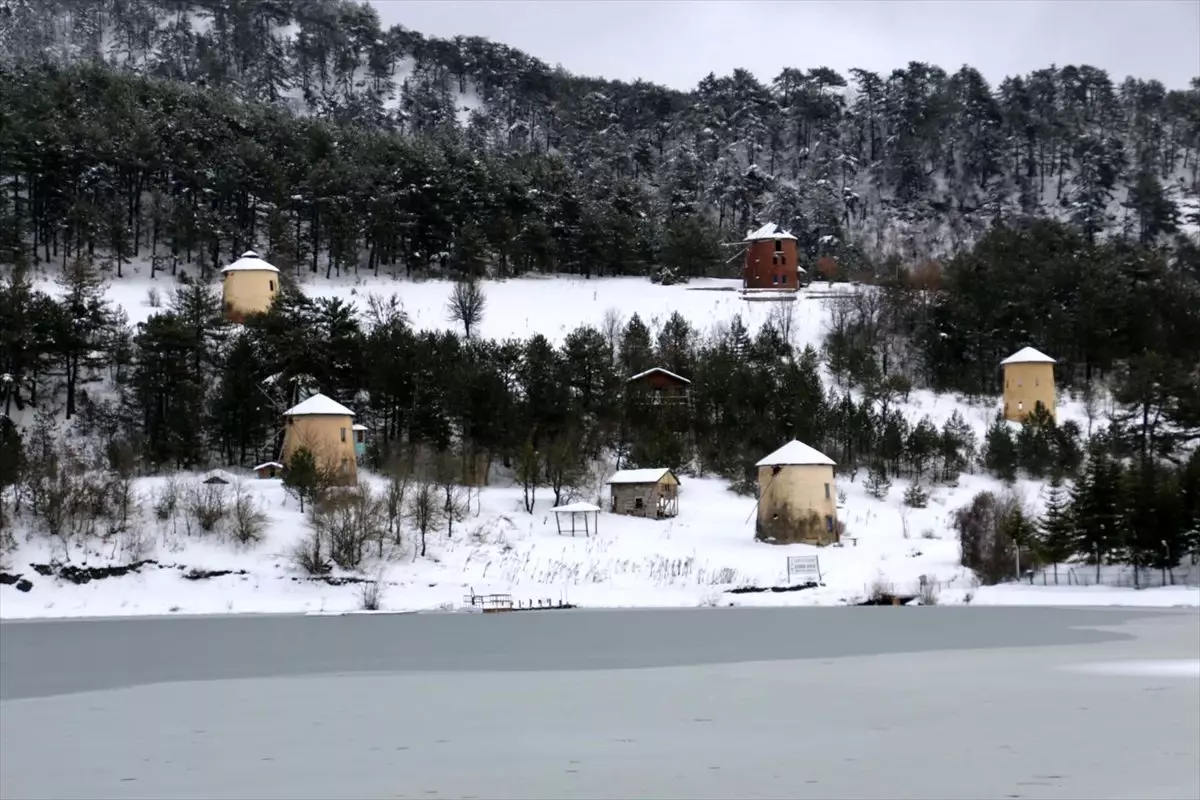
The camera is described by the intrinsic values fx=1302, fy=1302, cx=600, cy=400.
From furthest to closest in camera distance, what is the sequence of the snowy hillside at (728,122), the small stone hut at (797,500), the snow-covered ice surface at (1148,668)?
the snowy hillside at (728,122) < the small stone hut at (797,500) < the snow-covered ice surface at (1148,668)

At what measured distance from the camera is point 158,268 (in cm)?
5756

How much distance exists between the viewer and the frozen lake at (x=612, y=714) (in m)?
10.2

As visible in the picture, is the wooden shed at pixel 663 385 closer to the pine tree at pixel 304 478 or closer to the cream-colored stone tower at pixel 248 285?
the pine tree at pixel 304 478

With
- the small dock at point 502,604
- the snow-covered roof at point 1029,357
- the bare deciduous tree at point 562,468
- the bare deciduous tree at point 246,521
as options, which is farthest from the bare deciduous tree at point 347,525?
the snow-covered roof at point 1029,357

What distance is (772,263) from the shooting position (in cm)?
6378

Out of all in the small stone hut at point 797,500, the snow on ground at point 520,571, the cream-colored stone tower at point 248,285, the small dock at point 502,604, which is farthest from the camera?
the cream-colored stone tower at point 248,285

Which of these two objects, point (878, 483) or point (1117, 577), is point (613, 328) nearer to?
point (878, 483)

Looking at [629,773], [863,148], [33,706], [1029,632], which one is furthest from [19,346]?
[863,148]

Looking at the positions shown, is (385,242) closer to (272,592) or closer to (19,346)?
(19,346)

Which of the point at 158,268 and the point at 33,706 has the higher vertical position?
the point at 158,268

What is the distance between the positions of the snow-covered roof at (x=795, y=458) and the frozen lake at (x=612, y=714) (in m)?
16.1

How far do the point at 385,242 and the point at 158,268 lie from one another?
10338 millimetres

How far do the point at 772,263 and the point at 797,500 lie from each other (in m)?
26.4

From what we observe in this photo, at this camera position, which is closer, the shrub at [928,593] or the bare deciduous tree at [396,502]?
the shrub at [928,593]
